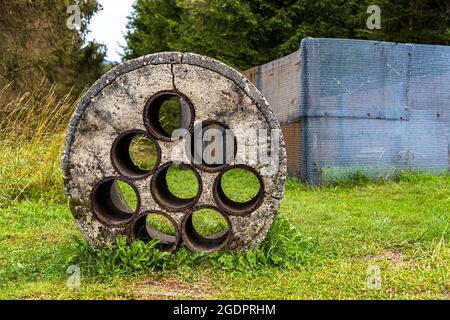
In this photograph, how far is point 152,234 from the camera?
4.50 m

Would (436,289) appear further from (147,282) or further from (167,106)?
(167,106)

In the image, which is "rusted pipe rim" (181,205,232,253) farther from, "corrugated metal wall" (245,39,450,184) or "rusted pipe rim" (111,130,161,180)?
"corrugated metal wall" (245,39,450,184)

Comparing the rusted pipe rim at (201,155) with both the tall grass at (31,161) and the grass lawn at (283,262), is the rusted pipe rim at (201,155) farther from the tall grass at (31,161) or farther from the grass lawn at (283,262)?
the tall grass at (31,161)

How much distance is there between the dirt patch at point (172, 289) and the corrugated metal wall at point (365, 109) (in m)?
4.64

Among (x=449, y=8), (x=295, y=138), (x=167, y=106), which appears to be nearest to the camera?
(x=295, y=138)

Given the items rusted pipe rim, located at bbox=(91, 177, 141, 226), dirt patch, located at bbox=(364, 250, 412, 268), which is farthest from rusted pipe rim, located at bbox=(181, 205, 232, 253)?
dirt patch, located at bbox=(364, 250, 412, 268)

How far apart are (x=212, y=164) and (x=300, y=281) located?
1.01 m

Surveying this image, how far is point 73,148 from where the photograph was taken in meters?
4.10

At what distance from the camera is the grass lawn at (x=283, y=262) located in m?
3.44

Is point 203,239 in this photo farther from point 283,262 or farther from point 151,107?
point 151,107

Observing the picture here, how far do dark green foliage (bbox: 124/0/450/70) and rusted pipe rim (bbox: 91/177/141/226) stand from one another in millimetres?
9747

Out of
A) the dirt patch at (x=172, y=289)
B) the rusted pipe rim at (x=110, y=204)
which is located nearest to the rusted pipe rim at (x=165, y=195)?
the rusted pipe rim at (x=110, y=204)

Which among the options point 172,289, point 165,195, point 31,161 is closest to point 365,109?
point 31,161

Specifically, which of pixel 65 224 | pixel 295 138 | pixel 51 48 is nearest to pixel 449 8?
pixel 295 138
